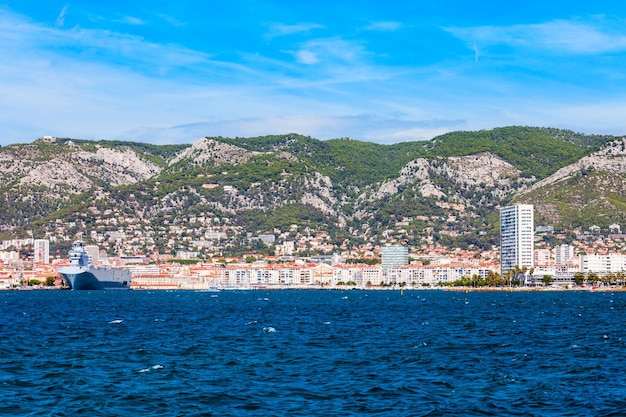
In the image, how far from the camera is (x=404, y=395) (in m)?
42.4

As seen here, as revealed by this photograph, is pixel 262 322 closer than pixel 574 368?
No

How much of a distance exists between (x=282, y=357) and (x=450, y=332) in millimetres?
22245

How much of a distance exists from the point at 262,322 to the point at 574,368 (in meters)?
42.5

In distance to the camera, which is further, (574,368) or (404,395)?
(574,368)

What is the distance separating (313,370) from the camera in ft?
165

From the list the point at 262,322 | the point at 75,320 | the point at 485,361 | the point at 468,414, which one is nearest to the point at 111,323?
the point at 75,320

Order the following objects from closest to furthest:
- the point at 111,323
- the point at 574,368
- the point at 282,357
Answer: the point at 574,368 → the point at 282,357 → the point at 111,323

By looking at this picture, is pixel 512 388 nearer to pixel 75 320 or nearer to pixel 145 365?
pixel 145 365

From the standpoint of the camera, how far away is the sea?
4000cm

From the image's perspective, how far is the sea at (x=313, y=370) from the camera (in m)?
40.0

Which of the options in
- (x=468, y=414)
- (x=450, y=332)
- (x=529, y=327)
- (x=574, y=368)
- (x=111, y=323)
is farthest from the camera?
(x=111, y=323)

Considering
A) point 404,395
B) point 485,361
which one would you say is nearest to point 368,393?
point 404,395

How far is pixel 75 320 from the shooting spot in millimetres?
91438

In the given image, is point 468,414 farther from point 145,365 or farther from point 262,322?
point 262,322
